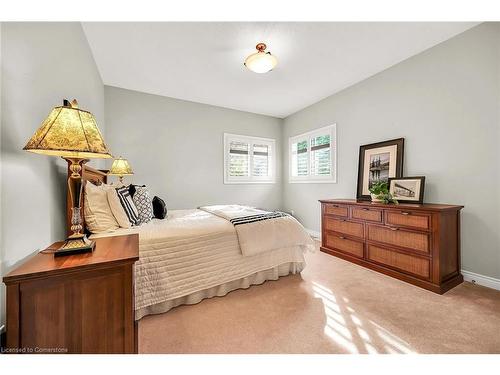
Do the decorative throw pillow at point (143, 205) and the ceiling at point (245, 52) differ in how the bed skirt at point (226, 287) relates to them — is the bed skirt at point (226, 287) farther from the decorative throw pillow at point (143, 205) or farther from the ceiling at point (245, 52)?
the ceiling at point (245, 52)

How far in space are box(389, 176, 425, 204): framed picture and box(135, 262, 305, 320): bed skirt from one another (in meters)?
1.49

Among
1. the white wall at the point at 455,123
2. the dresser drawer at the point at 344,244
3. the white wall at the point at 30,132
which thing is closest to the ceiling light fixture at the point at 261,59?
the white wall at the point at 30,132

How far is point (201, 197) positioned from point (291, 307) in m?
2.69

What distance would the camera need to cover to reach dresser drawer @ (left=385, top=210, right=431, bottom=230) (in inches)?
80.2

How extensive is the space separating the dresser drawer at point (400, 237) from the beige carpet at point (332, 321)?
415mm

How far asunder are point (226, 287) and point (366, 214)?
191 centimetres

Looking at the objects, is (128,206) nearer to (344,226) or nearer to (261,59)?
(261,59)

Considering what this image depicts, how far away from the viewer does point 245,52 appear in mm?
2406

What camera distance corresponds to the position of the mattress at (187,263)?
1.56 metres

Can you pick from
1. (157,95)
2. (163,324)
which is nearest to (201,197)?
(157,95)

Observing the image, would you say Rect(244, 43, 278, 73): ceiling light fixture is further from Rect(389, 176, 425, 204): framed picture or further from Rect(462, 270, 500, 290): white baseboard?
Rect(462, 270, 500, 290): white baseboard

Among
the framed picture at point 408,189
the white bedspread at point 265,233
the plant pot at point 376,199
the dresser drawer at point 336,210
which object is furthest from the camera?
the dresser drawer at point 336,210

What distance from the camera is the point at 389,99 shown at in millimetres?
2820

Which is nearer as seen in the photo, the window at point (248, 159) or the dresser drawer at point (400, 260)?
the dresser drawer at point (400, 260)
